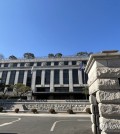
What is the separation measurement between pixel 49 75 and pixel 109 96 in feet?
209

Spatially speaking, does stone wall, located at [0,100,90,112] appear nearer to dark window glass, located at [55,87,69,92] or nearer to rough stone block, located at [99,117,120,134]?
dark window glass, located at [55,87,69,92]

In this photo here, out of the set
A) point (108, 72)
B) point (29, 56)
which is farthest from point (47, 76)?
point (108, 72)

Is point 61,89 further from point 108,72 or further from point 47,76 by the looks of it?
point 108,72

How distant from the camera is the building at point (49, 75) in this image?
66.0 meters

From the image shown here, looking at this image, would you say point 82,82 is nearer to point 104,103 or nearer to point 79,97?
point 79,97

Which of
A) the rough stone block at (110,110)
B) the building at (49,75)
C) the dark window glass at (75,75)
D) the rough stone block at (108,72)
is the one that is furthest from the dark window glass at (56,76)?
the rough stone block at (110,110)

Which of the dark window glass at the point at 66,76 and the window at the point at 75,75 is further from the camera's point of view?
the dark window glass at the point at 66,76

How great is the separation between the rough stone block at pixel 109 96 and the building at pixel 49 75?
5731cm

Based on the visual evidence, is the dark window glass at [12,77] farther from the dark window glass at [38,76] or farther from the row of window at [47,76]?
the dark window glass at [38,76]

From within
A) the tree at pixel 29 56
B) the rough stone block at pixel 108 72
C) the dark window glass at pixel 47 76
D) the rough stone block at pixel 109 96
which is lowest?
the rough stone block at pixel 109 96

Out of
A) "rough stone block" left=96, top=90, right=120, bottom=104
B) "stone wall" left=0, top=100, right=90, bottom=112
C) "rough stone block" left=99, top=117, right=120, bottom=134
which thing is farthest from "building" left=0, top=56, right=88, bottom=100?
"rough stone block" left=99, top=117, right=120, bottom=134

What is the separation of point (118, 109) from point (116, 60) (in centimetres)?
203

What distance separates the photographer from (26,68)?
72.3 meters

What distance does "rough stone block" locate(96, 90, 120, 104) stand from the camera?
19.0 ft
